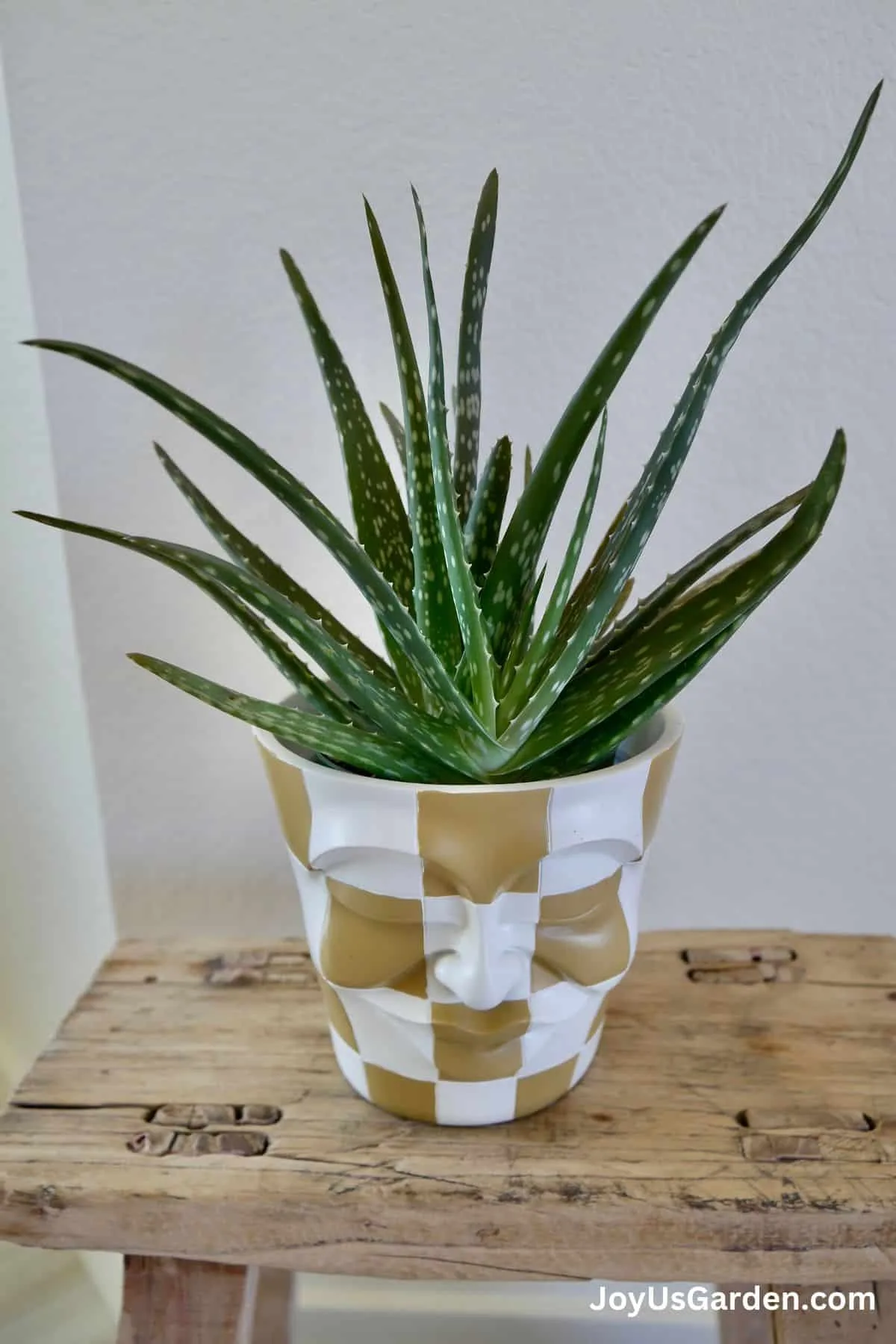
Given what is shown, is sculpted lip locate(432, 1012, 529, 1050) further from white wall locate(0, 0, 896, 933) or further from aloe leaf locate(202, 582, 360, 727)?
white wall locate(0, 0, 896, 933)

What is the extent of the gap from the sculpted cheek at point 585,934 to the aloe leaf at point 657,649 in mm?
59

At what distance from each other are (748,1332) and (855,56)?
718 mm

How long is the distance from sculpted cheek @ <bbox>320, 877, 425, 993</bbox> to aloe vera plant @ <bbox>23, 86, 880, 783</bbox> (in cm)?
5

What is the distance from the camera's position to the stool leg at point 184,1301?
0.39 m

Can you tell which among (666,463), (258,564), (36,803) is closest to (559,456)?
(666,463)

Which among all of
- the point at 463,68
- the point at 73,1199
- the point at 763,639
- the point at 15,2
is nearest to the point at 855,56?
the point at 463,68

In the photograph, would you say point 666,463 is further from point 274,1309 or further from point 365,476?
point 274,1309

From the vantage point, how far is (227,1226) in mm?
366

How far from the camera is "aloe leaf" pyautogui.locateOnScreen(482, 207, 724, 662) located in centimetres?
30

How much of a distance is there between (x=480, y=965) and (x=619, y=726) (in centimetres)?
11

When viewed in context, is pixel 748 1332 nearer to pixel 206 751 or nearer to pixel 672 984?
pixel 672 984

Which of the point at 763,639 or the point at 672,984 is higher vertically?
the point at 763,639

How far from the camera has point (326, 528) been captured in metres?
0.32

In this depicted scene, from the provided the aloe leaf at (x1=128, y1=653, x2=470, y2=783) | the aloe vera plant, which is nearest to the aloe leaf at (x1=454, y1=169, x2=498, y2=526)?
the aloe vera plant
